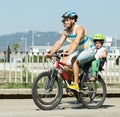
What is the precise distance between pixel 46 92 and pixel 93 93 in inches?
40.0

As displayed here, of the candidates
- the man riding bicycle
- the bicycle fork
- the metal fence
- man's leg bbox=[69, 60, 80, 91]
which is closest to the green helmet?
the man riding bicycle

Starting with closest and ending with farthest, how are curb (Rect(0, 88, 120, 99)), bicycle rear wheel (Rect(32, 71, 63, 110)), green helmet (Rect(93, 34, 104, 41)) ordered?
bicycle rear wheel (Rect(32, 71, 63, 110))
green helmet (Rect(93, 34, 104, 41))
curb (Rect(0, 88, 120, 99))

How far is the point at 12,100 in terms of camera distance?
10.2 meters

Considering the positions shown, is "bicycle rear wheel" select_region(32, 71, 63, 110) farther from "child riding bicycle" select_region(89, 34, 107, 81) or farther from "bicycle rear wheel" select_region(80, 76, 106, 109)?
"child riding bicycle" select_region(89, 34, 107, 81)

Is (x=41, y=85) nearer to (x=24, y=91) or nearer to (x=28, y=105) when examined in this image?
(x=28, y=105)

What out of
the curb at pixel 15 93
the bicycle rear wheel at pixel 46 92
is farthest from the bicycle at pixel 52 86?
the curb at pixel 15 93

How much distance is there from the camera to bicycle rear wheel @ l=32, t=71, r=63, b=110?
7852mm

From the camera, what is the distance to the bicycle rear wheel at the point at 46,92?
25.8ft

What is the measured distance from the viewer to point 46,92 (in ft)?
26.0

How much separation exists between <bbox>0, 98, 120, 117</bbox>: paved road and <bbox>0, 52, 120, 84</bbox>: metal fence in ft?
8.89

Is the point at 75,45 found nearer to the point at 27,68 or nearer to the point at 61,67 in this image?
the point at 61,67

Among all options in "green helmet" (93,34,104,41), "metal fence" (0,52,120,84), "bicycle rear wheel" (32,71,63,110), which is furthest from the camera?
"metal fence" (0,52,120,84)

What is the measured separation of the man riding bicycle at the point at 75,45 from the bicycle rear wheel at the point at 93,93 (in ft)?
1.04

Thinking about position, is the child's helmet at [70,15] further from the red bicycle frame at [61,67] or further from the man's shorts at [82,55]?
the red bicycle frame at [61,67]
